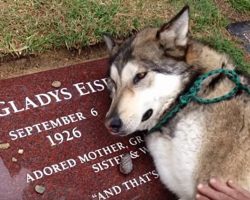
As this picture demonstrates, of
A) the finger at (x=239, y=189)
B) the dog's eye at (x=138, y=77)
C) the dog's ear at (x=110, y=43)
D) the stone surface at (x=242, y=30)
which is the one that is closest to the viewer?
the finger at (x=239, y=189)

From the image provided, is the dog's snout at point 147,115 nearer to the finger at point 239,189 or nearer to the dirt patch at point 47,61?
the finger at point 239,189

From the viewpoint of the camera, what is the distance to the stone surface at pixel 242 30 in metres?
5.61

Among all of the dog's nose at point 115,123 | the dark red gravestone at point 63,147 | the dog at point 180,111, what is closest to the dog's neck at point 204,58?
the dog at point 180,111

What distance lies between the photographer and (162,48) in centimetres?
388

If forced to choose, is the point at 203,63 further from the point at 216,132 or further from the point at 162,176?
the point at 162,176

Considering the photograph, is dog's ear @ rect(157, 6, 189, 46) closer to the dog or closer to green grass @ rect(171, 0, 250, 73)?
the dog

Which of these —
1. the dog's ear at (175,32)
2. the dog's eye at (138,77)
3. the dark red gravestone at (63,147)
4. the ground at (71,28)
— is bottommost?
the dark red gravestone at (63,147)

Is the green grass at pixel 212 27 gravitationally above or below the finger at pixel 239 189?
below

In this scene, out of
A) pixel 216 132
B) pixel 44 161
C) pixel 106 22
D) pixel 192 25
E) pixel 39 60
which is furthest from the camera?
pixel 192 25

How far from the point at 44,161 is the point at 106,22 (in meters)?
1.60

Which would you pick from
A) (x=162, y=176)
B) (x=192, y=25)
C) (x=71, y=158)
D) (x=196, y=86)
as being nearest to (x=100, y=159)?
(x=71, y=158)

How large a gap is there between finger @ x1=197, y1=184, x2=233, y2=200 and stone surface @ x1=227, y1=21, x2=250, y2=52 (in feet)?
8.03

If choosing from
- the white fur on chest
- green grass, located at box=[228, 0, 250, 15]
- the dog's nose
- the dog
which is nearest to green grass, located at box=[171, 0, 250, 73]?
green grass, located at box=[228, 0, 250, 15]

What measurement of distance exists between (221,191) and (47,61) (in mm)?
2026
